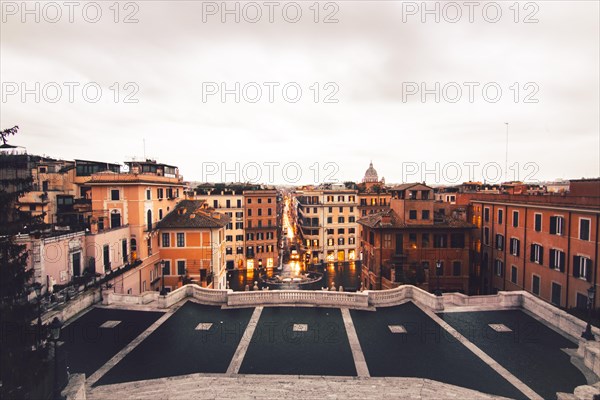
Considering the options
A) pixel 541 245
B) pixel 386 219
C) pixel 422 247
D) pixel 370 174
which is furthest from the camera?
pixel 370 174

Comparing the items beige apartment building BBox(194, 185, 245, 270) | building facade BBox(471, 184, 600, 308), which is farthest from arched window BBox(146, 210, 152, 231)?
building facade BBox(471, 184, 600, 308)

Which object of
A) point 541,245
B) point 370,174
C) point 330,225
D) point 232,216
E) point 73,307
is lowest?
point 330,225

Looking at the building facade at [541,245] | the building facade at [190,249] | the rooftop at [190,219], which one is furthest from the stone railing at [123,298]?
the building facade at [541,245]

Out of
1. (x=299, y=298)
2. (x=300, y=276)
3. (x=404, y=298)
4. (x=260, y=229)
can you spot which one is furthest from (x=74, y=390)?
(x=260, y=229)

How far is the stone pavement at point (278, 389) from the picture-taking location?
42.1ft

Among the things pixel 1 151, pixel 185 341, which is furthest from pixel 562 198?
pixel 1 151

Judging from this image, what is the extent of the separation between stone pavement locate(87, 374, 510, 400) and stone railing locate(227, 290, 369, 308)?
8988mm

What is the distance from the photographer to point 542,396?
12977 mm

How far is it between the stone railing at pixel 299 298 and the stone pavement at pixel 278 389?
8.99 m

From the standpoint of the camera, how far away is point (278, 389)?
13.3 meters

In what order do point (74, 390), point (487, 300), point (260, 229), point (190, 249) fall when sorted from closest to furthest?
point (74, 390) → point (487, 300) → point (190, 249) → point (260, 229)

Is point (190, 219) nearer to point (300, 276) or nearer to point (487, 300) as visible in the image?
point (300, 276)

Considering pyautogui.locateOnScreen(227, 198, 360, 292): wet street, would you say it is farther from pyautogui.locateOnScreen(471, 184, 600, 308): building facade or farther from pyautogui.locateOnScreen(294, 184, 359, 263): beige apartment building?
pyautogui.locateOnScreen(471, 184, 600, 308): building facade

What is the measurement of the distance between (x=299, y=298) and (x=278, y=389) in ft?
33.7
